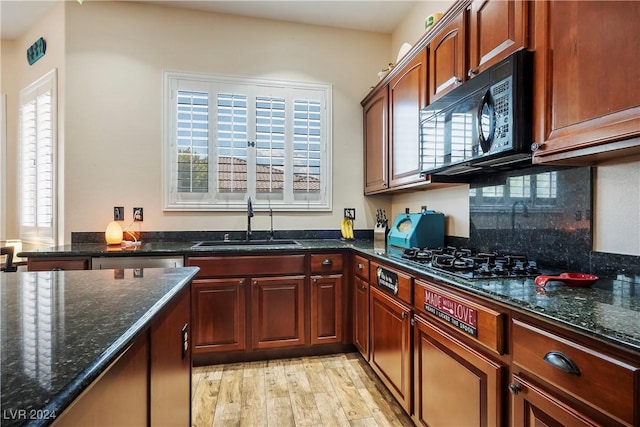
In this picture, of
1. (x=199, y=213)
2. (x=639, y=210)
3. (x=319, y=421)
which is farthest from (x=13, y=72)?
(x=639, y=210)

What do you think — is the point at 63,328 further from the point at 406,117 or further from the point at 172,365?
the point at 406,117

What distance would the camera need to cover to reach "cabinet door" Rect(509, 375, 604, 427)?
875mm

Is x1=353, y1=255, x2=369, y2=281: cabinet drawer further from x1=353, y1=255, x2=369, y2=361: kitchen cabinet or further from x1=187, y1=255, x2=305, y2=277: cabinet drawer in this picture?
x1=187, y1=255, x2=305, y2=277: cabinet drawer

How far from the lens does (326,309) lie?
271 cm

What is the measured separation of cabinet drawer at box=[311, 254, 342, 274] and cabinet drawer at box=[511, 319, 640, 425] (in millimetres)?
1704

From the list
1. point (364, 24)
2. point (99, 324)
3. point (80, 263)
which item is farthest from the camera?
point (364, 24)

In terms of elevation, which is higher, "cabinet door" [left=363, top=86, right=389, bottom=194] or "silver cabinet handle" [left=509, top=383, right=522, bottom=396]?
"cabinet door" [left=363, top=86, right=389, bottom=194]

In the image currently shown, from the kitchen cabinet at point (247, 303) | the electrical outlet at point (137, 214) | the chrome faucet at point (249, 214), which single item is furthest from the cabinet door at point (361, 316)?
the electrical outlet at point (137, 214)

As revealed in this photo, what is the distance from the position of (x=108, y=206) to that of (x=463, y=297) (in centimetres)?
291

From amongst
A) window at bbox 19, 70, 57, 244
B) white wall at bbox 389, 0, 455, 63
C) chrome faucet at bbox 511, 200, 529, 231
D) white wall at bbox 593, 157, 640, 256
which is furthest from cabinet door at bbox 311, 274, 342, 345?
window at bbox 19, 70, 57, 244

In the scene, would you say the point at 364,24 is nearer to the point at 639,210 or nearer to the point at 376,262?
the point at 376,262

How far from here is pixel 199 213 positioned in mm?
3080

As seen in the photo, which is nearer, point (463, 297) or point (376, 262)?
point (463, 297)

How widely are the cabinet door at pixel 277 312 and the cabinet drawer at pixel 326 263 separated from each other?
139 mm
